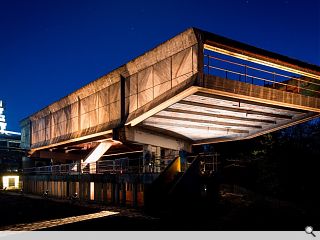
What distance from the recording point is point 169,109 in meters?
23.3

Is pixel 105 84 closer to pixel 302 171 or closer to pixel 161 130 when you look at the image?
pixel 161 130

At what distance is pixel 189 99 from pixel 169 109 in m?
2.26

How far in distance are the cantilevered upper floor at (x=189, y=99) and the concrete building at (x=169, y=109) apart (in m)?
0.06

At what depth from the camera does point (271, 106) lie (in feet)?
76.8

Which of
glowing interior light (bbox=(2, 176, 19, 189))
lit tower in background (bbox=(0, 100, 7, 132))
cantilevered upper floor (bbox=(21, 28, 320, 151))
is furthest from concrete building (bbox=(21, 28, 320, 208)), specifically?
lit tower in background (bbox=(0, 100, 7, 132))

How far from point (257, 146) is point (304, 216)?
19864 millimetres

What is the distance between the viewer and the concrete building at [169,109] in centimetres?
2030

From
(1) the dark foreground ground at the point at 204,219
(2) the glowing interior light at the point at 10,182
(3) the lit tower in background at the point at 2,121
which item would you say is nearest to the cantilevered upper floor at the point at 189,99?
(1) the dark foreground ground at the point at 204,219

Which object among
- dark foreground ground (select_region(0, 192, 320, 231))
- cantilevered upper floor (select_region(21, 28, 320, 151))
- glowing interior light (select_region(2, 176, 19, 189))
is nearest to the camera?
dark foreground ground (select_region(0, 192, 320, 231))

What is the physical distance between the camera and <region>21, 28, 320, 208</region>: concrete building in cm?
2030

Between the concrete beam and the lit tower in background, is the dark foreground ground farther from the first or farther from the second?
the lit tower in background

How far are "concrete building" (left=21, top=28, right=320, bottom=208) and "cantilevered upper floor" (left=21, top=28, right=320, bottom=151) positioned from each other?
0.20 feet

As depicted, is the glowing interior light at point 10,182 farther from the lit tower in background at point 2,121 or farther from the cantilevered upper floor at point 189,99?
the lit tower in background at point 2,121

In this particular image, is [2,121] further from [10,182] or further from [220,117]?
[220,117]
